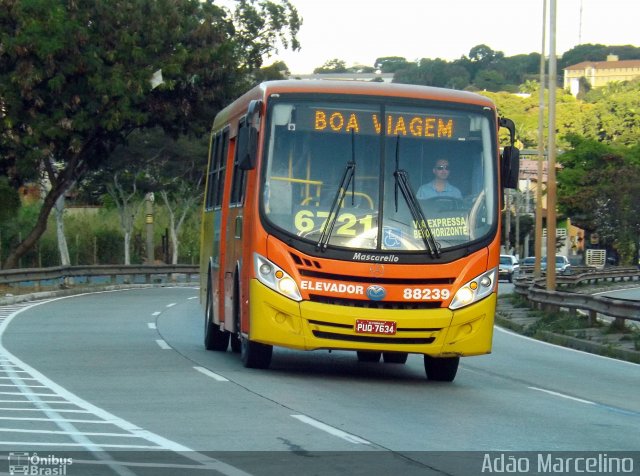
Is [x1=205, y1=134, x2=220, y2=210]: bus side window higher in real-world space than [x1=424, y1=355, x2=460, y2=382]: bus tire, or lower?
higher

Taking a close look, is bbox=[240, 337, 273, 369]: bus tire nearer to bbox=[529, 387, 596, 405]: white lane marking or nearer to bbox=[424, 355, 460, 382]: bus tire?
bbox=[424, 355, 460, 382]: bus tire

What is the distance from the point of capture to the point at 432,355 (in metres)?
14.3

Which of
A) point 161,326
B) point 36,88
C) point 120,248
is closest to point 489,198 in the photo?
point 161,326

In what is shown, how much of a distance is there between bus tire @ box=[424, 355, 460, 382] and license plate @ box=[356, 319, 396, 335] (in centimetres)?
167

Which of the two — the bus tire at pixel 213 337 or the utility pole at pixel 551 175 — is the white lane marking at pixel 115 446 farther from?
the utility pole at pixel 551 175

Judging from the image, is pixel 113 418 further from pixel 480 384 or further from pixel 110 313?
pixel 110 313

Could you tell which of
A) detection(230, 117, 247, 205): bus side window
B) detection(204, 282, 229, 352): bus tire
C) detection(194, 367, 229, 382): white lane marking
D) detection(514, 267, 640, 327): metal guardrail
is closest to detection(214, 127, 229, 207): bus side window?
detection(230, 117, 247, 205): bus side window

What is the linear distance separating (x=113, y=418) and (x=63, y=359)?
6.03 metres

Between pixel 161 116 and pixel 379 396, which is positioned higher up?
pixel 161 116

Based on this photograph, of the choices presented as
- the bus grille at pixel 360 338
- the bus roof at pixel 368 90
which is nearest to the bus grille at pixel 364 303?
the bus grille at pixel 360 338

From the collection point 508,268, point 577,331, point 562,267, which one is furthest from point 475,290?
point 562,267

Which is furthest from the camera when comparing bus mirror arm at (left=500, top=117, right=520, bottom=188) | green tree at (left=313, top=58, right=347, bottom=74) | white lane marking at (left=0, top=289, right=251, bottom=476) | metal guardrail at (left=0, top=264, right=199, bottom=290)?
green tree at (left=313, top=58, right=347, bottom=74)

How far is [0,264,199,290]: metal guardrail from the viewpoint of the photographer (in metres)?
36.8

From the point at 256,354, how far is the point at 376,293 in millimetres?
2002
